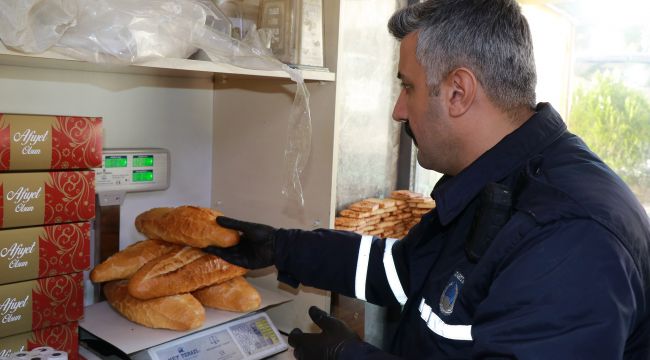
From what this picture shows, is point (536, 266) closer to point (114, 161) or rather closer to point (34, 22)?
point (34, 22)

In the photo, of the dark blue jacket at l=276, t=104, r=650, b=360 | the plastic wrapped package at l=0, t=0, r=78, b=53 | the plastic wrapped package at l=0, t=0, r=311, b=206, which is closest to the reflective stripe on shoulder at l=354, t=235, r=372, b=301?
the dark blue jacket at l=276, t=104, r=650, b=360

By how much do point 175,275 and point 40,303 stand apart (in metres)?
0.29

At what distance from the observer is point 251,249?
5.00ft

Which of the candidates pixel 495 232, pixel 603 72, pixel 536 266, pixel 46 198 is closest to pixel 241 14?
pixel 46 198

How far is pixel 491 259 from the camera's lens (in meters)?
0.96

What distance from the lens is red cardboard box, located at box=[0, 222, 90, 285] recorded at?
1.18 metres

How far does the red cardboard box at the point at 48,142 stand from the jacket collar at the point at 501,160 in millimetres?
705

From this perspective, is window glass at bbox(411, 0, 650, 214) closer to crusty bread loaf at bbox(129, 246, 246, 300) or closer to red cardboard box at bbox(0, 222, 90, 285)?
crusty bread loaf at bbox(129, 246, 246, 300)

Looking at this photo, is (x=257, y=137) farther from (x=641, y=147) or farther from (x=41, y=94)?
(x=641, y=147)

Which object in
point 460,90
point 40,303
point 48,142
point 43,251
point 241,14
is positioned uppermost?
point 241,14

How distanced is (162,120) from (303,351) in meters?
0.75

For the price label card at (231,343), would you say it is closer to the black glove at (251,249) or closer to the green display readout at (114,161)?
the black glove at (251,249)

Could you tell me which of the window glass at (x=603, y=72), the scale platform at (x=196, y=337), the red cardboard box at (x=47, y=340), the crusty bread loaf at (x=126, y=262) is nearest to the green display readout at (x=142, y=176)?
the crusty bread loaf at (x=126, y=262)

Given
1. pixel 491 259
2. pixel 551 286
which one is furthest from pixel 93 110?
pixel 551 286
